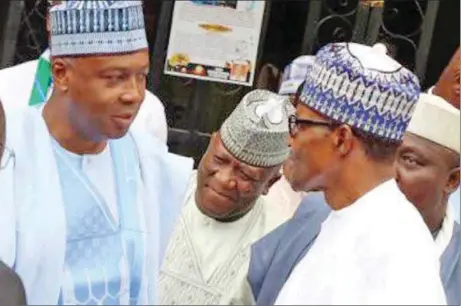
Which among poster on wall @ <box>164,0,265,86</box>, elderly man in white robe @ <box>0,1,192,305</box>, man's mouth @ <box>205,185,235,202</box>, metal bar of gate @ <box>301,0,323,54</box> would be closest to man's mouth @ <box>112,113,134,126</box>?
elderly man in white robe @ <box>0,1,192,305</box>

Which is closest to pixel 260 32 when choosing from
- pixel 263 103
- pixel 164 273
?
pixel 263 103

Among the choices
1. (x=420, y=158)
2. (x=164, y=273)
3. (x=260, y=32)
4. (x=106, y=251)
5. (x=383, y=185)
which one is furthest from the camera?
(x=260, y=32)

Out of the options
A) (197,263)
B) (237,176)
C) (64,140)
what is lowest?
(197,263)

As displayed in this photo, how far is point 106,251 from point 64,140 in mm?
299

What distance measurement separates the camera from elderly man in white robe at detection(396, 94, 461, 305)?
347cm

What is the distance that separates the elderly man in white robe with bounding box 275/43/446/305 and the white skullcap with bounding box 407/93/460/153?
2.93 feet

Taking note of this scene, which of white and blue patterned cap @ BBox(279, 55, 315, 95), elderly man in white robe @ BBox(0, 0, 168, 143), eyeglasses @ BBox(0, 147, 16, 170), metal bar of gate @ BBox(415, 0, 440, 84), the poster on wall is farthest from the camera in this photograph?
metal bar of gate @ BBox(415, 0, 440, 84)

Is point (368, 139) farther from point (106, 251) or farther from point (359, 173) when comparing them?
point (106, 251)

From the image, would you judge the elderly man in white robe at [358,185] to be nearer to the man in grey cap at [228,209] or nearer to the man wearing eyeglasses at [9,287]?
the man wearing eyeglasses at [9,287]

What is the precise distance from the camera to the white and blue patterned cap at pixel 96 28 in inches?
100

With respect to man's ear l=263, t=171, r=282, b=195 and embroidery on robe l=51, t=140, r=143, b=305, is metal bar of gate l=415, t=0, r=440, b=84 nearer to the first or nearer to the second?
man's ear l=263, t=171, r=282, b=195

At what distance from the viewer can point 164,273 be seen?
12.2ft

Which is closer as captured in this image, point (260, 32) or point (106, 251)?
point (106, 251)

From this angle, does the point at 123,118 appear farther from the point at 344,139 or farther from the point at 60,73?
the point at 344,139
